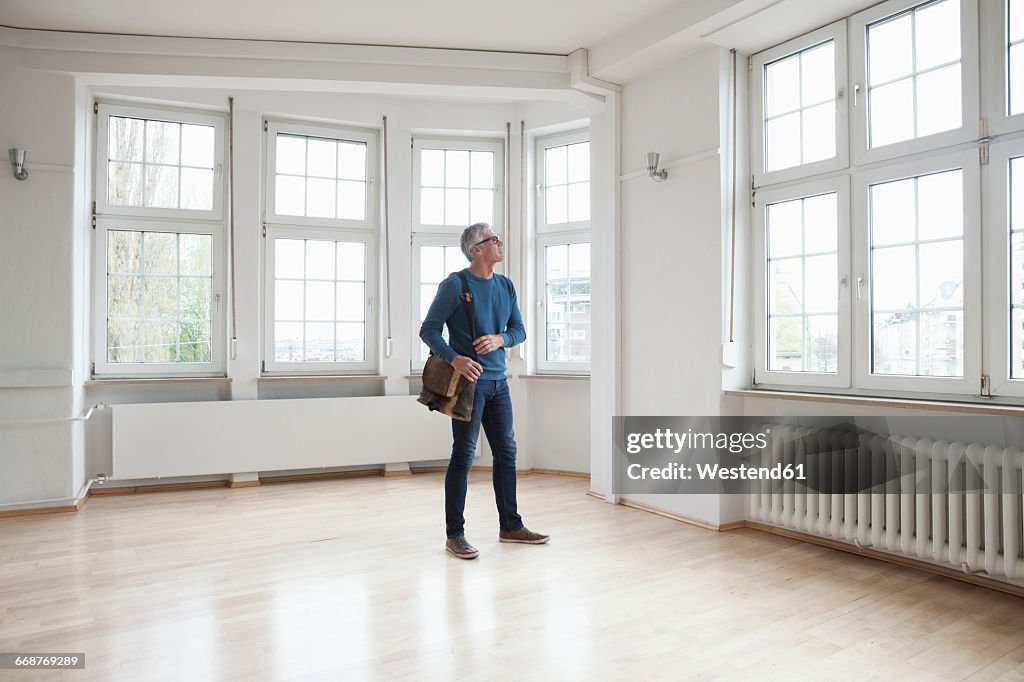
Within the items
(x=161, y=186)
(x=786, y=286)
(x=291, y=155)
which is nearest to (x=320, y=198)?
(x=291, y=155)

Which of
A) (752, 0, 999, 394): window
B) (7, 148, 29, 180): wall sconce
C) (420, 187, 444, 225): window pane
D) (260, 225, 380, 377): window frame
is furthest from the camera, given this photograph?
(420, 187, 444, 225): window pane

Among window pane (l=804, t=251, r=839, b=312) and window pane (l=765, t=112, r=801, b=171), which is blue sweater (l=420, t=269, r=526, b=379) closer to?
window pane (l=804, t=251, r=839, b=312)

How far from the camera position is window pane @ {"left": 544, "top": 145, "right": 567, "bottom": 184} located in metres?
5.43

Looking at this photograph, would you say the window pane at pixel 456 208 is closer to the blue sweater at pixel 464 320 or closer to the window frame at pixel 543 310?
the window frame at pixel 543 310

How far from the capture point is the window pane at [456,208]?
5523 millimetres

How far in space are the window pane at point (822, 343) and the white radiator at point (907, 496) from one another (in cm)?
35

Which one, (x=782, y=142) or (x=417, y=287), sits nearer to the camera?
(x=782, y=142)

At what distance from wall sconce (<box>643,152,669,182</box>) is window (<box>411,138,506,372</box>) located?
1.70 metres

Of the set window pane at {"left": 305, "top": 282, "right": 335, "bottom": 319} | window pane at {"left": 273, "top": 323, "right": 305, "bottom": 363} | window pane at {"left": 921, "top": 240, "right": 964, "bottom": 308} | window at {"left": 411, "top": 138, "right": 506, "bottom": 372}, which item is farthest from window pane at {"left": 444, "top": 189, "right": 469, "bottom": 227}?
window pane at {"left": 921, "top": 240, "right": 964, "bottom": 308}

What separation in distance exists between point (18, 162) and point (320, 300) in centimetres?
205

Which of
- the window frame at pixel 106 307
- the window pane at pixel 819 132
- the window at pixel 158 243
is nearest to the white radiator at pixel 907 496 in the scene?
the window pane at pixel 819 132

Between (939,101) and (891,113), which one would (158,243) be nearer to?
(891,113)

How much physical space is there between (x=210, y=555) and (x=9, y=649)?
1052 millimetres

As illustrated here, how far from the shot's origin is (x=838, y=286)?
344 centimetres
